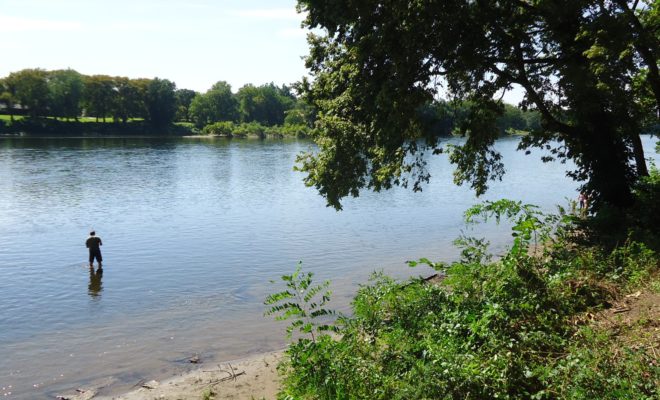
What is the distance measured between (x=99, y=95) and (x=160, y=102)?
15.5 meters

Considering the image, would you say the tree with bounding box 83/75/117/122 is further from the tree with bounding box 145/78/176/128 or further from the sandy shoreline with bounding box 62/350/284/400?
the sandy shoreline with bounding box 62/350/284/400

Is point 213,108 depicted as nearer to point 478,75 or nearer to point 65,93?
point 65,93

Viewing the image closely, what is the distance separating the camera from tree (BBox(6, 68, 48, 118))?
11181 centimetres

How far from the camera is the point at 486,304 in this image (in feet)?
28.3

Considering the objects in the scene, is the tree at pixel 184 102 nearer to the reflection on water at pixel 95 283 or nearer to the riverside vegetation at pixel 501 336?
the reflection on water at pixel 95 283

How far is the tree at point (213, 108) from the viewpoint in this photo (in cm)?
15875

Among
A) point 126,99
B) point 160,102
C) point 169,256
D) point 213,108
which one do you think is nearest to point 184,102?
point 213,108

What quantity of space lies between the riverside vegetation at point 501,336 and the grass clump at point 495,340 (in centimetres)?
2

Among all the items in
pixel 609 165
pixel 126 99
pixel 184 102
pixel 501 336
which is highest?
pixel 184 102

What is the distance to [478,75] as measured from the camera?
1691 cm

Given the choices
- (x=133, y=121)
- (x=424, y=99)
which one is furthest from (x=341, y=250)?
(x=133, y=121)

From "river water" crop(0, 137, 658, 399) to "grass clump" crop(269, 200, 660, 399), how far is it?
568 cm

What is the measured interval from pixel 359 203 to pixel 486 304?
99.7ft

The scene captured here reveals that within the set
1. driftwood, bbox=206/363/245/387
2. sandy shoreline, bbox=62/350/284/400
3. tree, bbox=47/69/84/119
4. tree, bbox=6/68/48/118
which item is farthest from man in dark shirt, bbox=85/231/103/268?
tree, bbox=47/69/84/119
